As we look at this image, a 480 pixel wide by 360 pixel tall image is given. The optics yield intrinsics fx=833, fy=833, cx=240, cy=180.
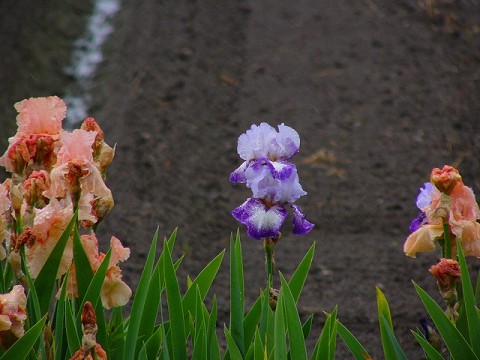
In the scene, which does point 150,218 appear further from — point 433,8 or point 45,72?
point 433,8

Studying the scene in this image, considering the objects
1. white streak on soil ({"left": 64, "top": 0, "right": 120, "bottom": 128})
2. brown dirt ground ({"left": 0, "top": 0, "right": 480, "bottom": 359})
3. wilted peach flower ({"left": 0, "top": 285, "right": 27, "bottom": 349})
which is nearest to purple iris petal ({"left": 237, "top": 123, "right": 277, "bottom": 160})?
wilted peach flower ({"left": 0, "top": 285, "right": 27, "bottom": 349})

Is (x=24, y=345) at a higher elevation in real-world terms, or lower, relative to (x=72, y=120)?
higher

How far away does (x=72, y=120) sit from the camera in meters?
4.91

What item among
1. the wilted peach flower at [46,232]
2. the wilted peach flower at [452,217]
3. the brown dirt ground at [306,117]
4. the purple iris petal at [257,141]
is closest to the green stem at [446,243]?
the wilted peach flower at [452,217]

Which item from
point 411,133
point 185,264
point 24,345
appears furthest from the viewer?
point 411,133

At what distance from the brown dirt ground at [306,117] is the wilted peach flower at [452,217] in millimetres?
1255

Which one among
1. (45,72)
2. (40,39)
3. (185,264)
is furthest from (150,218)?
(40,39)

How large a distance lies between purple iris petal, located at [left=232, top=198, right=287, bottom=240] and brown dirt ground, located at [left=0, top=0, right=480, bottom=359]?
1.41 m

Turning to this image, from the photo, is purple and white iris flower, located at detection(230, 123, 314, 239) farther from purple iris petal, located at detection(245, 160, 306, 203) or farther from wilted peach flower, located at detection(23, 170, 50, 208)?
wilted peach flower, located at detection(23, 170, 50, 208)

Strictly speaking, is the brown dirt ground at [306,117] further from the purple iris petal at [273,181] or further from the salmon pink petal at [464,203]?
the purple iris petal at [273,181]

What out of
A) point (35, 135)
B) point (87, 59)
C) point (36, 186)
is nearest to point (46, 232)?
point (36, 186)

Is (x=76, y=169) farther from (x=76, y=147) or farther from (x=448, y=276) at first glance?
(x=448, y=276)

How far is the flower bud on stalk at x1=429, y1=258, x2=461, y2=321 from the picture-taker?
1.68 metres

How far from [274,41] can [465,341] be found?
159 inches
